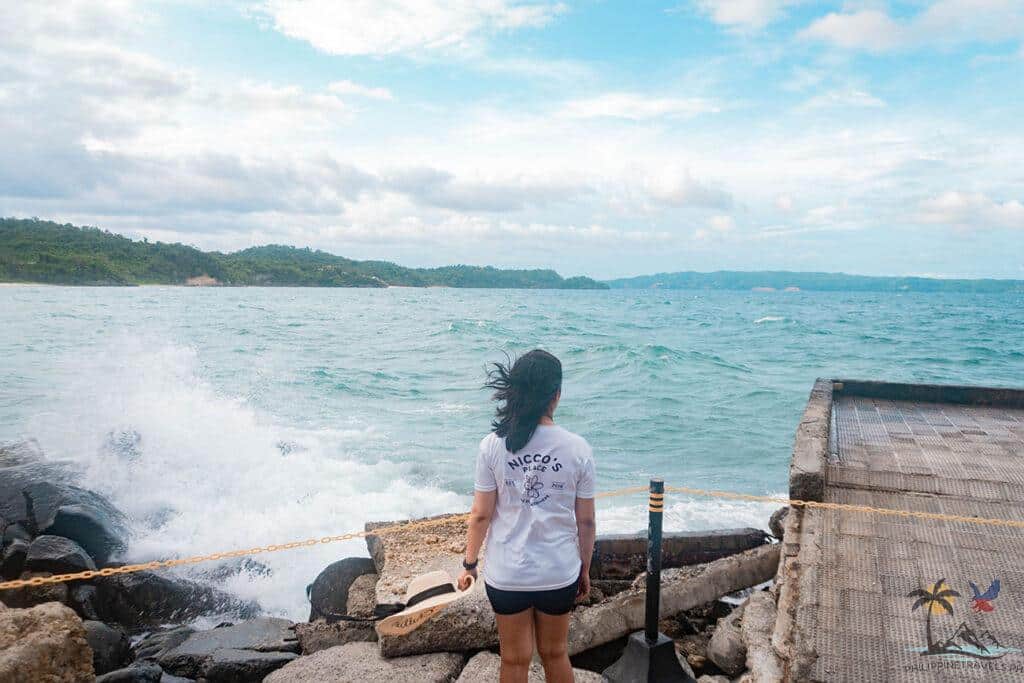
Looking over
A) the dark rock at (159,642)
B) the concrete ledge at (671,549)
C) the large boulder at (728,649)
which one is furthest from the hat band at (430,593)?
the dark rock at (159,642)

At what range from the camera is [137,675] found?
4520 millimetres

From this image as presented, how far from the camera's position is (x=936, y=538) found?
4.82 metres

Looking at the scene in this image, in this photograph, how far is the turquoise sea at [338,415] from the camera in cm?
965

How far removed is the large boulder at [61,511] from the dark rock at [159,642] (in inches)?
86.8

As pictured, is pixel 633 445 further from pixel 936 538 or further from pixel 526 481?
pixel 526 481

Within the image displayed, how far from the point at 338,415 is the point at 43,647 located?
13914 mm

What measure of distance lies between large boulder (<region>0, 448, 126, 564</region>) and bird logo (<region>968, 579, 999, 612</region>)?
7981mm

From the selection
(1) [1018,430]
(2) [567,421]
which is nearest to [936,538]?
(1) [1018,430]

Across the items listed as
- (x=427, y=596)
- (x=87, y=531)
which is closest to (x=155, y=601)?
(x=87, y=531)

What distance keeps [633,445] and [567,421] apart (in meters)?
2.66

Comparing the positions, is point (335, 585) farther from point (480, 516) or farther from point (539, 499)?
point (539, 499)

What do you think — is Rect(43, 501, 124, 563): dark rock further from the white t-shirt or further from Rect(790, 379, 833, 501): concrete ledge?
Rect(790, 379, 833, 501): concrete ledge

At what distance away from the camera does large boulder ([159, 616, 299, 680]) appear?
15.7 feet

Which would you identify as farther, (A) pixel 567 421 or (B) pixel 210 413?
(A) pixel 567 421
